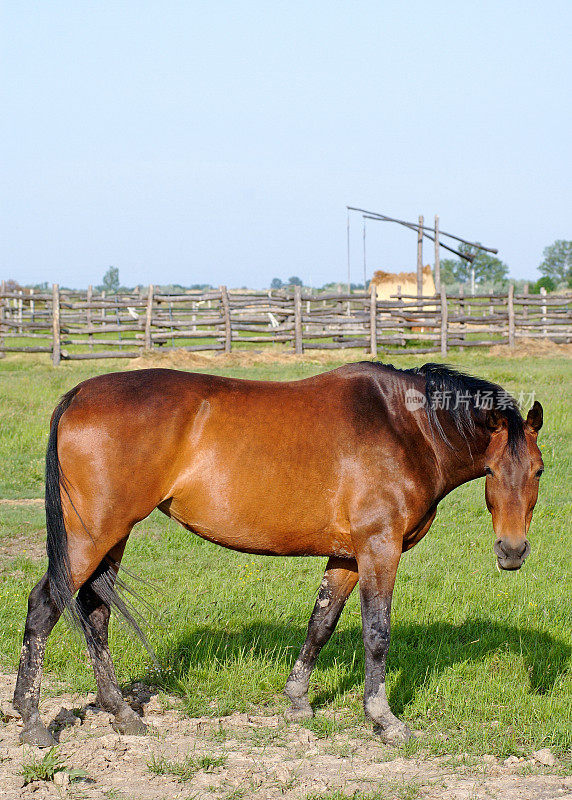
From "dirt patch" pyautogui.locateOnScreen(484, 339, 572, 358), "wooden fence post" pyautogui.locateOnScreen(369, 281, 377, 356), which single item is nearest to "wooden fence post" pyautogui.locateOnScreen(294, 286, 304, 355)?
"wooden fence post" pyautogui.locateOnScreen(369, 281, 377, 356)

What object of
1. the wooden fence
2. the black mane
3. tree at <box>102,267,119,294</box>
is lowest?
the black mane

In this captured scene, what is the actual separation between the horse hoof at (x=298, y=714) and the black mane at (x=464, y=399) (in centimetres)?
161

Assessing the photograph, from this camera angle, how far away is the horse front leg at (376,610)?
3.74m

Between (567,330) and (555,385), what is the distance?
1223cm

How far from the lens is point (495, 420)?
377 centimetres

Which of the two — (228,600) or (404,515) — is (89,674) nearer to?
(228,600)

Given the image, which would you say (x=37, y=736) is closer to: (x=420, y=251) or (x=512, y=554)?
(x=512, y=554)

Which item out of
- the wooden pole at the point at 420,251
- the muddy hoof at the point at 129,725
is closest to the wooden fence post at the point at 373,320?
the wooden pole at the point at 420,251

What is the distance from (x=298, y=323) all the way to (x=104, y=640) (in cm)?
1800

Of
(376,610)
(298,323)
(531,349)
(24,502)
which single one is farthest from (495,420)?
(531,349)

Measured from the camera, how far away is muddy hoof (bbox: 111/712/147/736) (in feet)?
12.3

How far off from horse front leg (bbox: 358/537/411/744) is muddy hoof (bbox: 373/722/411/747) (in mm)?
22

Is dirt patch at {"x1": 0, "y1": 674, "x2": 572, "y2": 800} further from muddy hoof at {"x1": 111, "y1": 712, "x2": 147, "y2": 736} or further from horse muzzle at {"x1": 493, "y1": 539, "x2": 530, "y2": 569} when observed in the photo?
horse muzzle at {"x1": 493, "y1": 539, "x2": 530, "y2": 569}

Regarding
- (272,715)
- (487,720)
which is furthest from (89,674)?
(487,720)
